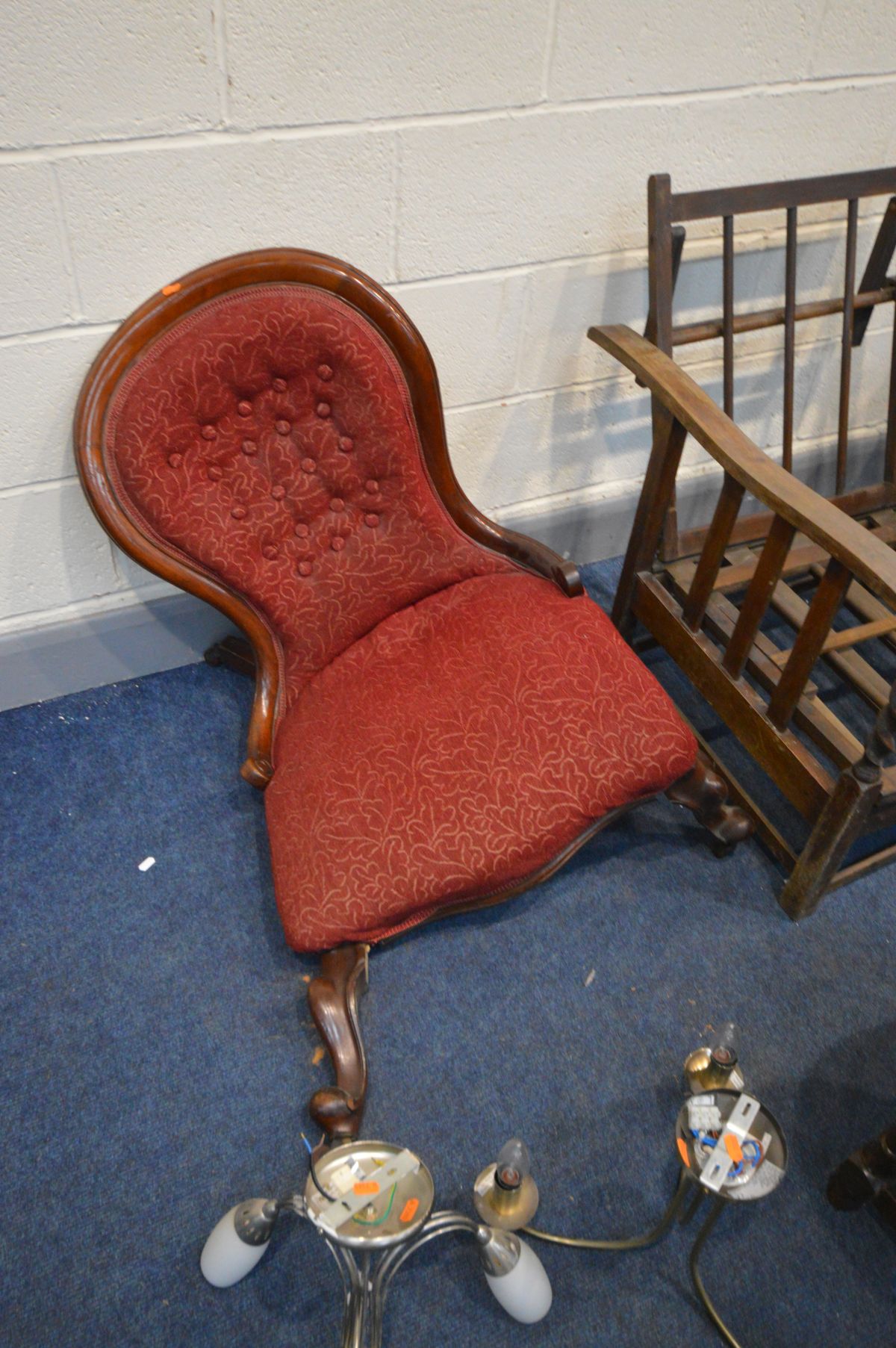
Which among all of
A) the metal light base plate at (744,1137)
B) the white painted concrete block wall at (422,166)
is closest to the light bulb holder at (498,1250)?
the metal light base plate at (744,1137)

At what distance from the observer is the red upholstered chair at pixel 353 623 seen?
120 centimetres

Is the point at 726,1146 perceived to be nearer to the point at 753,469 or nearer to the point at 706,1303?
the point at 706,1303

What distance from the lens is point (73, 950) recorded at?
4.45ft

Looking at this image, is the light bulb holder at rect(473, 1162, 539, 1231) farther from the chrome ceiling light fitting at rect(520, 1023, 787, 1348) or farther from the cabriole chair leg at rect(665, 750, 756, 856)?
the cabriole chair leg at rect(665, 750, 756, 856)

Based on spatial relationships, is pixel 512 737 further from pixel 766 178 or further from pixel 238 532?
pixel 766 178

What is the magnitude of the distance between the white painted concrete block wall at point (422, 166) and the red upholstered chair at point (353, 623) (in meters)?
0.13

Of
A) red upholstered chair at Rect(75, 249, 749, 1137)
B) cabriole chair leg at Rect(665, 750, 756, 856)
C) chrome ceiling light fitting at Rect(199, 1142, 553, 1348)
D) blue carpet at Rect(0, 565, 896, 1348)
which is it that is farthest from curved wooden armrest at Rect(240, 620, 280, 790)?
cabriole chair leg at Rect(665, 750, 756, 856)

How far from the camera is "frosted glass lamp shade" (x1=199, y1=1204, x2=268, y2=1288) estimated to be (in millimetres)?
1006

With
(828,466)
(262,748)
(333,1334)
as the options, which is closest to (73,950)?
(262,748)

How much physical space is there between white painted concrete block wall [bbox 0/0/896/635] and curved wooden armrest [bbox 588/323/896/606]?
0.19 meters

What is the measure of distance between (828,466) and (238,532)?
142cm

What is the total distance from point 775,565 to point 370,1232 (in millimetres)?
952

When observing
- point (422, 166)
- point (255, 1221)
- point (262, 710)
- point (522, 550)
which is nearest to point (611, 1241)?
point (255, 1221)

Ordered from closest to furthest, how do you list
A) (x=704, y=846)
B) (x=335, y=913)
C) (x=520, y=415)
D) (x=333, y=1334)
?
(x=333, y=1334) < (x=335, y=913) < (x=704, y=846) < (x=520, y=415)
